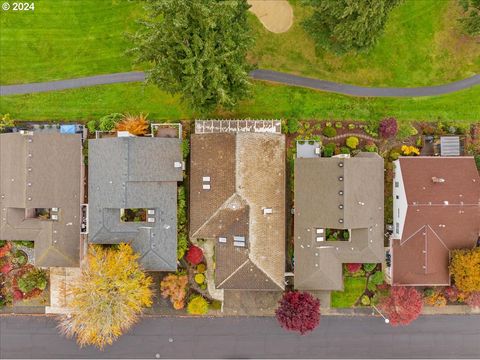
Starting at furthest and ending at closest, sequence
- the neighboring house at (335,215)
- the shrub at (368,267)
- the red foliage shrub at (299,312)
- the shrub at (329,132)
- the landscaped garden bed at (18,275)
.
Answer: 1. the landscaped garden bed at (18,275)
2. the shrub at (329,132)
3. the shrub at (368,267)
4. the neighboring house at (335,215)
5. the red foliage shrub at (299,312)

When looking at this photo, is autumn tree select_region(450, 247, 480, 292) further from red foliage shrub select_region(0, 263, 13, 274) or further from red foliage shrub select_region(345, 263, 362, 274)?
red foliage shrub select_region(0, 263, 13, 274)

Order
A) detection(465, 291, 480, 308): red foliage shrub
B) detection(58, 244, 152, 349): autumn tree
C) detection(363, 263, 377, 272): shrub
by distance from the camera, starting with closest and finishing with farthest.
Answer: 1. detection(58, 244, 152, 349): autumn tree
2. detection(465, 291, 480, 308): red foliage shrub
3. detection(363, 263, 377, 272): shrub

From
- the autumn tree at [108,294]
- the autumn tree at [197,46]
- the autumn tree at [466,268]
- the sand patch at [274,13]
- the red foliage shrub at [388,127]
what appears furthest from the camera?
the sand patch at [274,13]

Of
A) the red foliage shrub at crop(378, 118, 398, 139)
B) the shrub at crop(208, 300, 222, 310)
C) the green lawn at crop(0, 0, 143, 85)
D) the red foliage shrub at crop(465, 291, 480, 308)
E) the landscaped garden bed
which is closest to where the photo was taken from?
the red foliage shrub at crop(465, 291, 480, 308)

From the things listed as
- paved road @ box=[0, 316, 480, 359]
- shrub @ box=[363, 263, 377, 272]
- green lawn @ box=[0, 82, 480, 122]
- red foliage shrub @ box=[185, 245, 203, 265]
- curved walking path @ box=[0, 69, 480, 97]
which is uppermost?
curved walking path @ box=[0, 69, 480, 97]

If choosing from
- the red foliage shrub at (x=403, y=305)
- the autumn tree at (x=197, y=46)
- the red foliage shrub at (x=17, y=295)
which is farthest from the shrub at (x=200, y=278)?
the red foliage shrub at (x=17, y=295)

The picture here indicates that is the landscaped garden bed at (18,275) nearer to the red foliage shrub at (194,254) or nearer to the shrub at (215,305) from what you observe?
the red foliage shrub at (194,254)

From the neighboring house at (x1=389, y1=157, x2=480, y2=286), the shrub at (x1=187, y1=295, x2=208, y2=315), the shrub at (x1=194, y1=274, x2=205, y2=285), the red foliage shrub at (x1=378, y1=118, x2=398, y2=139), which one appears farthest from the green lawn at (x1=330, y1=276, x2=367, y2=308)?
the red foliage shrub at (x1=378, y1=118, x2=398, y2=139)
